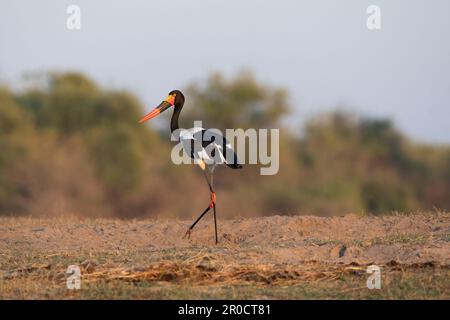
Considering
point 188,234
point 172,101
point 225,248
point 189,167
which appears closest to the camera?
point 225,248

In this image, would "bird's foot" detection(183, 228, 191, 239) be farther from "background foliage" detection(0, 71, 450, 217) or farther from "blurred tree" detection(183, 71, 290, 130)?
"blurred tree" detection(183, 71, 290, 130)

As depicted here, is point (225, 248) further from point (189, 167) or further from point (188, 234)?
point (189, 167)

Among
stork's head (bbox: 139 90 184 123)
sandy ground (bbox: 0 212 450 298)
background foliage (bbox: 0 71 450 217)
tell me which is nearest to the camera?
sandy ground (bbox: 0 212 450 298)

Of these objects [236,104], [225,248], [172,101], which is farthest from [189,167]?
[225,248]

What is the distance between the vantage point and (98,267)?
6.70 meters

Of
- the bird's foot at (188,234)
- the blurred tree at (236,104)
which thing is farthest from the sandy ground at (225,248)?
the blurred tree at (236,104)

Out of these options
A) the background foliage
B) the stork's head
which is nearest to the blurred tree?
the background foliage

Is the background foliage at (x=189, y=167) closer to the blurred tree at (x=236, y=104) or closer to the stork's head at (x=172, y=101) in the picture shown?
the blurred tree at (x=236, y=104)

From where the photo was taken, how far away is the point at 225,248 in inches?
301

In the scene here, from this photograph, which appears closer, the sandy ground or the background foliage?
the sandy ground

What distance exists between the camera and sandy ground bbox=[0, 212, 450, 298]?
6395 mm

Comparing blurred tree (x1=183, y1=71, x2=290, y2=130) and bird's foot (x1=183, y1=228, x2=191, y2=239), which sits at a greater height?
blurred tree (x1=183, y1=71, x2=290, y2=130)

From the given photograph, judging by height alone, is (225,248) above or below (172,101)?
below
